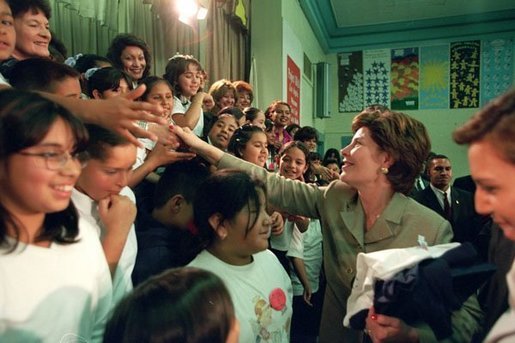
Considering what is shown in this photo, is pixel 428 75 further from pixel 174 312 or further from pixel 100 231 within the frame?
pixel 174 312

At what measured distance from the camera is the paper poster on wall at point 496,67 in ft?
22.3

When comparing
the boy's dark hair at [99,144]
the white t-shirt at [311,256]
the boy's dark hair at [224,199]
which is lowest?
the white t-shirt at [311,256]

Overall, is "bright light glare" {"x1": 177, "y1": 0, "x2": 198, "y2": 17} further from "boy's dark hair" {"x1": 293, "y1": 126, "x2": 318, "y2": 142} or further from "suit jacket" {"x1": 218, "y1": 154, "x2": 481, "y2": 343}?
"suit jacket" {"x1": 218, "y1": 154, "x2": 481, "y2": 343}

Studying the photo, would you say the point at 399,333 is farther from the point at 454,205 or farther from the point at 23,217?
the point at 454,205

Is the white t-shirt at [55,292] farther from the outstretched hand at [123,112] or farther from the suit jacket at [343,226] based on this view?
the suit jacket at [343,226]

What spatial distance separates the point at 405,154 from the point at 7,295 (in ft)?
4.13

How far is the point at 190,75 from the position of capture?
8.87ft

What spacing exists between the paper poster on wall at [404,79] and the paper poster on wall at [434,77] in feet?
0.35

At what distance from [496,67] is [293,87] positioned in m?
3.99

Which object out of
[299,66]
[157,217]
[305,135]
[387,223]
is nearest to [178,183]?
[157,217]

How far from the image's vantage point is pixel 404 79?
289 inches

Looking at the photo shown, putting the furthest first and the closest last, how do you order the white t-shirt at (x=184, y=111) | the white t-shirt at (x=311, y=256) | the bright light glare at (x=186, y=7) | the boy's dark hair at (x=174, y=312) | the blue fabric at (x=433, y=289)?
1. the bright light glare at (x=186, y=7)
2. the white t-shirt at (x=184, y=111)
3. the white t-shirt at (x=311, y=256)
4. the blue fabric at (x=433, y=289)
5. the boy's dark hair at (x=174, y=312)

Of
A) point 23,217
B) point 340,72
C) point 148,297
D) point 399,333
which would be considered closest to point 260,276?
point 399,333

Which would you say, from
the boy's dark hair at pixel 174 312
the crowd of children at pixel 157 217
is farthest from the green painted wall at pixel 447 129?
the boy's dark hair at pixel 174 312
